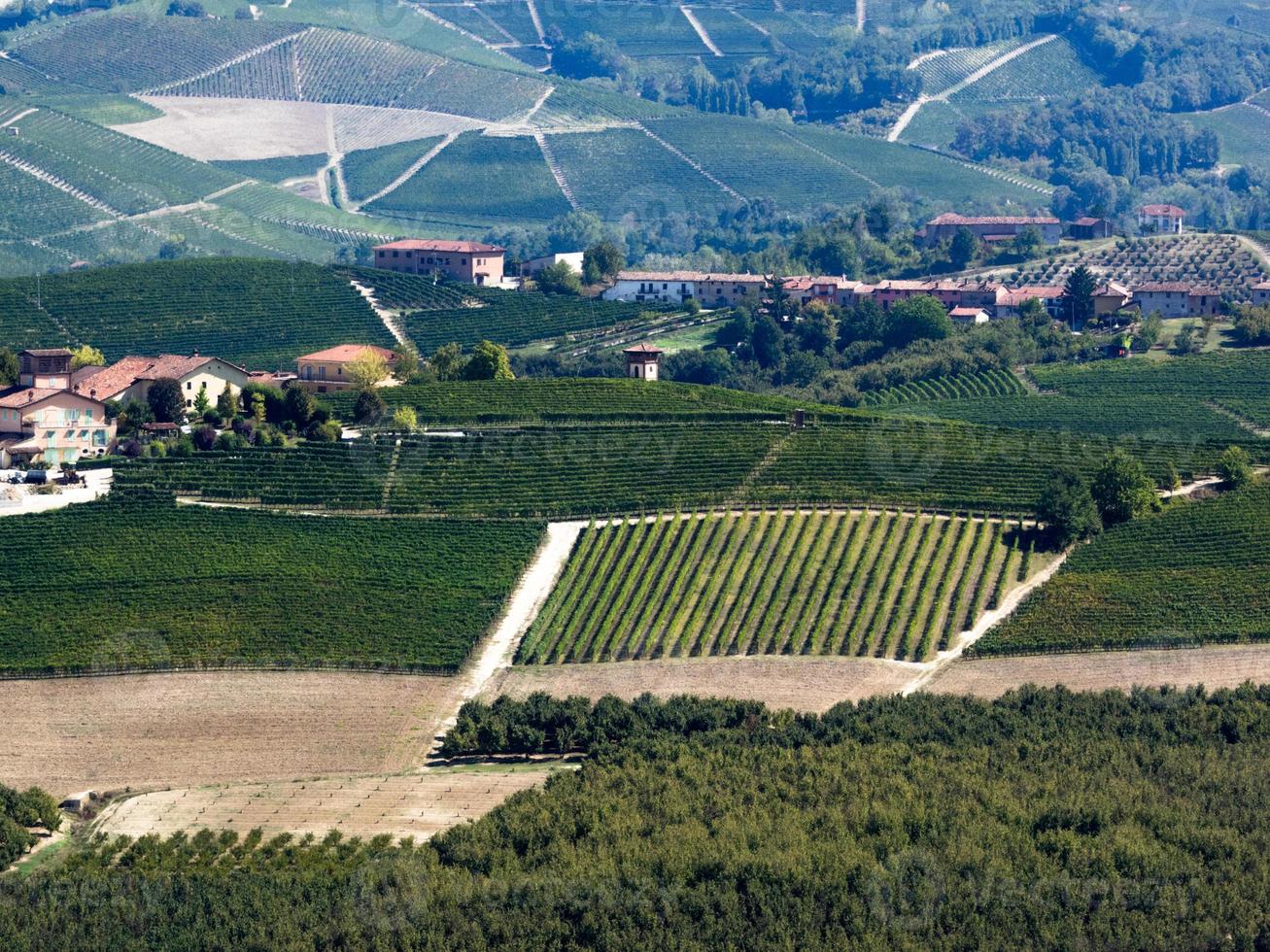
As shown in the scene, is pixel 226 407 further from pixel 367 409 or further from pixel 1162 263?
pixel 1162 263

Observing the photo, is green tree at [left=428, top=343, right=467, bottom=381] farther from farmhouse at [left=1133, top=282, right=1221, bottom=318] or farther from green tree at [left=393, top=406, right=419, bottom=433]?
farmhouse at [left=1133, top=282, right=1221, bottom=318]

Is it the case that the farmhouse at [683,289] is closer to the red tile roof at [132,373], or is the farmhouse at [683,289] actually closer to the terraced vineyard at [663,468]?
the red tile roof at [132,373]

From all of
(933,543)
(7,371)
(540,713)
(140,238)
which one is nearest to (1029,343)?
(933,543)

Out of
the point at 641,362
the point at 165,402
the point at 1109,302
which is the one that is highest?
the point at 165,402

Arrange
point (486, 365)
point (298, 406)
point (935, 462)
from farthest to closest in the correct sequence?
point (486, 365), point (298, 406), point (935, 462)

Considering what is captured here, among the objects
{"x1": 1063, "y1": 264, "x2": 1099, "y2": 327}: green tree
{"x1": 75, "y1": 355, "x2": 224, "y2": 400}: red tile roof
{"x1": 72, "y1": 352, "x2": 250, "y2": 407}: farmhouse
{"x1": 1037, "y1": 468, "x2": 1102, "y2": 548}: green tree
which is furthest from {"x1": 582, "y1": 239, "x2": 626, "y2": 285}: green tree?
{"x1": 1037, "y1": 468, "x2": 1102, "y2": 548}: green tree

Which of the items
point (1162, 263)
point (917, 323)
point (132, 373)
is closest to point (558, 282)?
point (917, 323)
